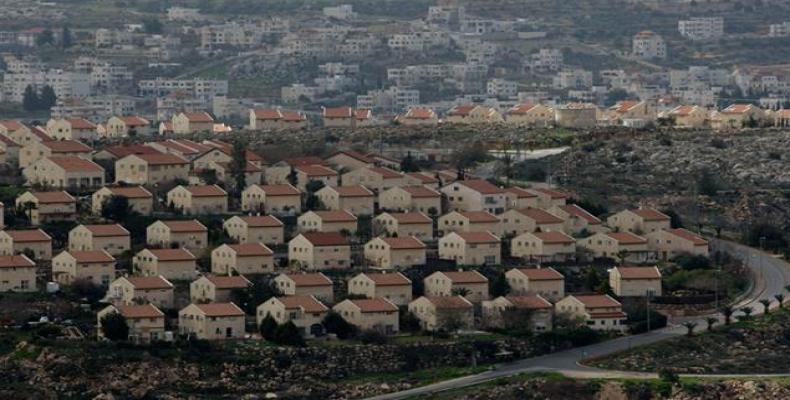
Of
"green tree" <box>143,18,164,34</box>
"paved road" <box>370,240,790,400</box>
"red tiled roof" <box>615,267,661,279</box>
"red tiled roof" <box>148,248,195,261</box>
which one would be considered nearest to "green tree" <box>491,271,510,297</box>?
"red tiled roof" <box>615,267,661,279</box>

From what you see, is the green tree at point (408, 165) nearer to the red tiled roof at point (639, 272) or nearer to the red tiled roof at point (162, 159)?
Answer: the red tiled roof at point (162, 159)

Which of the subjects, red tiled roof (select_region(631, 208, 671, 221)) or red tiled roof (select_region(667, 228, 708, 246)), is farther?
red tiled roof (select_region(631, 208, 671, 221))

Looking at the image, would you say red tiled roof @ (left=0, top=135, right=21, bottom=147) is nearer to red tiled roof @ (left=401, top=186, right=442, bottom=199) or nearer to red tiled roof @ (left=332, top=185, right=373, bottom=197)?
red tiled roof @ (left=332, top=185, right=373, bottom=197)

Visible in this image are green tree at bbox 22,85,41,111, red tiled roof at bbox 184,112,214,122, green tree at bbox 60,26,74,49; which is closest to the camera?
red tiled roof at bbox 184,112,214,122

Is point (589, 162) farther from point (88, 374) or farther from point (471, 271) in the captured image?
point (88, 374)

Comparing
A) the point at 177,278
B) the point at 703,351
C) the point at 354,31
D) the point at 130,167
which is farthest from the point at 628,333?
the point at 354,31

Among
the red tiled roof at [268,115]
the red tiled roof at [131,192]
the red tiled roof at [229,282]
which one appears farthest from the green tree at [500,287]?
the red tiled roof at [268,115]
